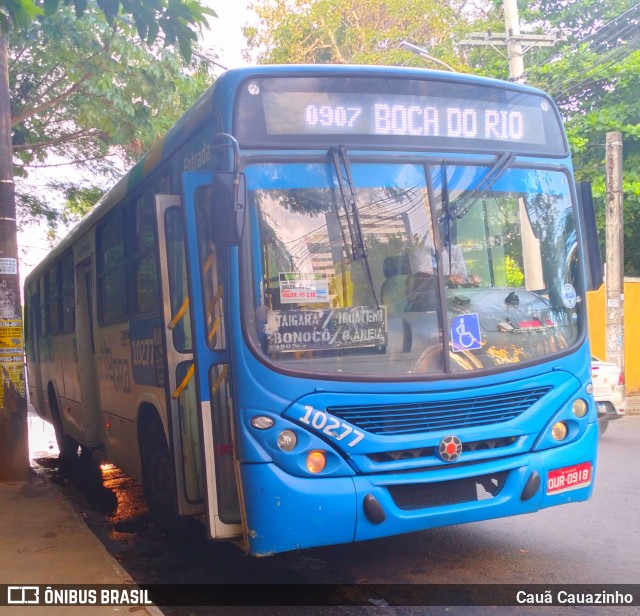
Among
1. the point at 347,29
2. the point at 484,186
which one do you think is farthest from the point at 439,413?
the point at 347,29

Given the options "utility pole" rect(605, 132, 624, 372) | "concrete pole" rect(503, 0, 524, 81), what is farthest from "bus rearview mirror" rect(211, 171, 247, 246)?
"concrete pole" rect(503, 0, 524, 81)

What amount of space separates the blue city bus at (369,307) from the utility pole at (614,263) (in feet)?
33.0

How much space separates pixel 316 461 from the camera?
4.30 m

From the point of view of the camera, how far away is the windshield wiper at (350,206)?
4.53 metres

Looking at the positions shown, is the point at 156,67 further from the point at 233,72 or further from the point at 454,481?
the point at 454,481

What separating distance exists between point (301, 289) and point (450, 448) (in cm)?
126

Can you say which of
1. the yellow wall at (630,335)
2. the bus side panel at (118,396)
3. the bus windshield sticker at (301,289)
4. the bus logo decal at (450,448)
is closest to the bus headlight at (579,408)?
the bus logo decal at (450,448)

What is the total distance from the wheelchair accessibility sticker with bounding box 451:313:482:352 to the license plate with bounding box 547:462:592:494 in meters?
0.95

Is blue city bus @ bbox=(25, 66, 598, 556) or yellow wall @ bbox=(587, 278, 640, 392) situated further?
yellow wall @ bbox=(587, 278, 640, 392)

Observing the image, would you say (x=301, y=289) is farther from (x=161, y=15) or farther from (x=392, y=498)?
(x=161, y=15)

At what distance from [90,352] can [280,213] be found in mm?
4619

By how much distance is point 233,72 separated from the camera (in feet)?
15.0

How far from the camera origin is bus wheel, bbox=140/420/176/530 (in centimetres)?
571

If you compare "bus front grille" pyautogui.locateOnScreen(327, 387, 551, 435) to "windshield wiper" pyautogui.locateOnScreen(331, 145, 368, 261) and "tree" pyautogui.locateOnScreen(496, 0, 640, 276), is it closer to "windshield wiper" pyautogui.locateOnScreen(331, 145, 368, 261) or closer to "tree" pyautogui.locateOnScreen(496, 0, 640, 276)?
"windshield wiper" pyautogui.locateOnScreen(331, 145, 368, 261)
